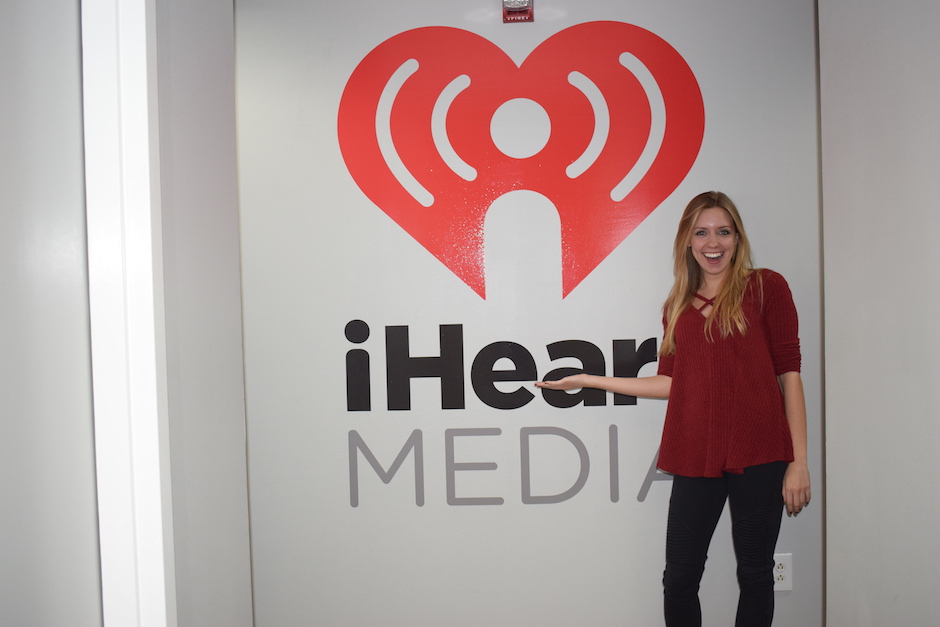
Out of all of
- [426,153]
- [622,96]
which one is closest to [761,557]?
[622,96]

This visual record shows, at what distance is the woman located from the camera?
1908 millimetres

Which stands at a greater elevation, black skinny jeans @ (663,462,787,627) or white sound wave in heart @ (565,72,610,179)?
white sound wave in heart @ (565,72,610,179)

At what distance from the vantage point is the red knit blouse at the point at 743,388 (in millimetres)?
1901

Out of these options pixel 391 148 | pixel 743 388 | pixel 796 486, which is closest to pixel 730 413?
pixel 743 388

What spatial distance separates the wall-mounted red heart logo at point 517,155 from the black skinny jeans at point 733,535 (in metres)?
0.83

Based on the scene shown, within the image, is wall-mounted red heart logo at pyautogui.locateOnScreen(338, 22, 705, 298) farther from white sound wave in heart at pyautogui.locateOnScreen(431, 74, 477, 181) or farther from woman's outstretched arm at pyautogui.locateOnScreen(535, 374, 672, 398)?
woman's outstretched arm at pyautogui.locateOnScreen(535, 374, 672, 398)

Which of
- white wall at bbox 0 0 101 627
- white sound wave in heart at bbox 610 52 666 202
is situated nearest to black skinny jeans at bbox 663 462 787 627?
white sound wave in heart at bbox 610 52 666 202

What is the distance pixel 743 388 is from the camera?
1.91 metres

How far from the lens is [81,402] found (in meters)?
1.22

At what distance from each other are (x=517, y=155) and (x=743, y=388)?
1112mm

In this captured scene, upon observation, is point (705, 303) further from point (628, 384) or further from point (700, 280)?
point (628, 384)

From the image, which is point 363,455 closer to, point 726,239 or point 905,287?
point 726,239

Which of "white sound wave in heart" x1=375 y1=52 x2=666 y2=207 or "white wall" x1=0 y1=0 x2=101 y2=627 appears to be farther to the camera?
"white sound wave in heart" x1=375 y1=52 x2=666 y2=207

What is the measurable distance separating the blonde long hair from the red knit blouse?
0.03 meters
